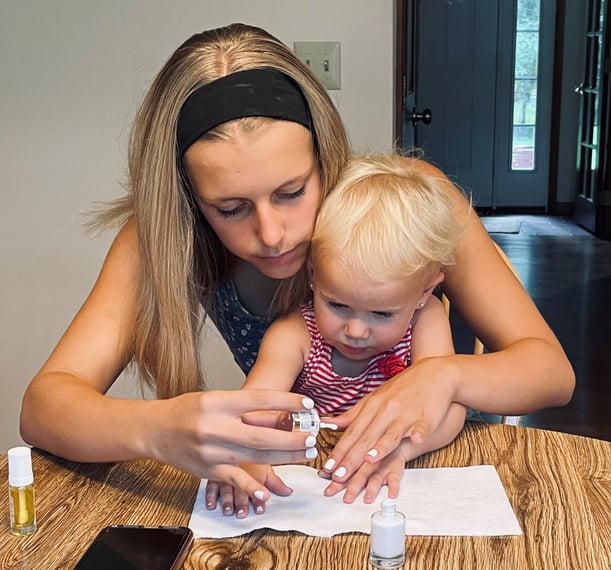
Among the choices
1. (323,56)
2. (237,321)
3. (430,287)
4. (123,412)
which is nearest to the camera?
(123,412)

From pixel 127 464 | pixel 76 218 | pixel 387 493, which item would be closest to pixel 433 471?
pixel 387 493

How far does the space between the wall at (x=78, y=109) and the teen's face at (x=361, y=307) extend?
1.19 meters

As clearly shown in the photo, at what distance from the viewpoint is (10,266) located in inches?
105

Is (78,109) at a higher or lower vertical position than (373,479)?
higher

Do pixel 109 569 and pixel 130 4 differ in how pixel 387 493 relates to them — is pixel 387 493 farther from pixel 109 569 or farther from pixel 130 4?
pixel 130 4

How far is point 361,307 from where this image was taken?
1.32m

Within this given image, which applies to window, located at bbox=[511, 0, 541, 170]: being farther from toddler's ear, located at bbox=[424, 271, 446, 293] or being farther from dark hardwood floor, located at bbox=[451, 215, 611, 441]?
toddler's ear, located at bbox=[424, 271, 446, 293]

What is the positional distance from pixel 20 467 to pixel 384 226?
59 cm

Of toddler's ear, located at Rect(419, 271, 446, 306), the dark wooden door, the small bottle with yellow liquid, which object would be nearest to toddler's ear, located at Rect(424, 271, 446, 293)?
toddler's ear, located at Rect(419, 271, 446, 306)

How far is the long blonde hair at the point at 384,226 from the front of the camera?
130 centimetres

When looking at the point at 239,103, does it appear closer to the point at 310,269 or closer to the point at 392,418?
the point at 310,269

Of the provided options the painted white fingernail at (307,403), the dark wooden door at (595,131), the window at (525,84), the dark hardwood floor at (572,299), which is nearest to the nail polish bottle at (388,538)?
the painted white fingernail at (307,403)

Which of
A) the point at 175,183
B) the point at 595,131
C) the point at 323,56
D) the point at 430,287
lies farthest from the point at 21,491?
the point at 595,131

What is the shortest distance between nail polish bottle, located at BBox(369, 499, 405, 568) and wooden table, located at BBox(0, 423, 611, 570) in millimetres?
15
